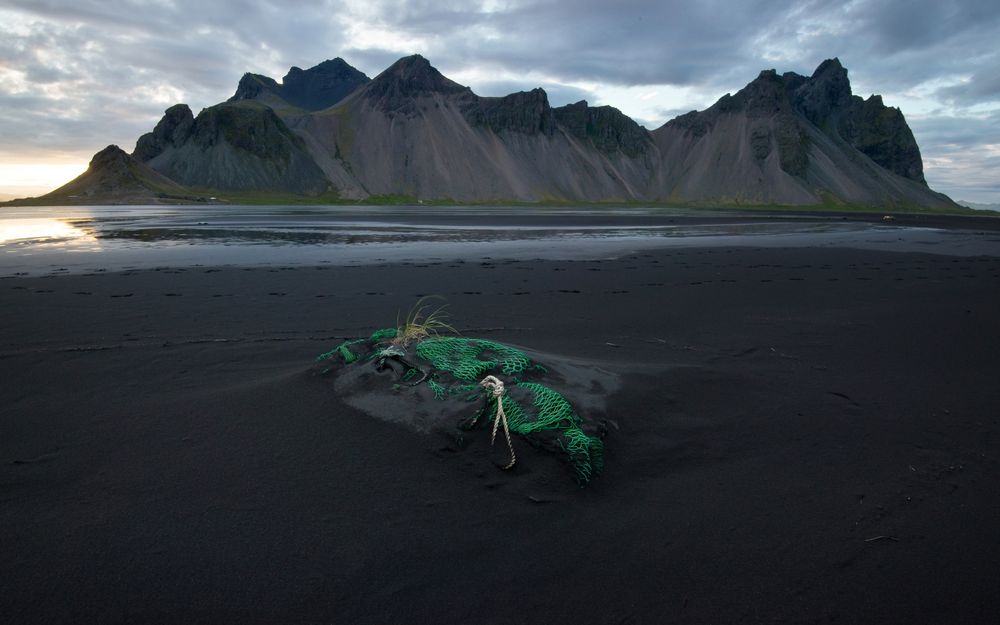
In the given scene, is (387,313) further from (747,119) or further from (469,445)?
(747,119)

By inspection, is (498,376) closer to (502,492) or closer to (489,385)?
(489,385)

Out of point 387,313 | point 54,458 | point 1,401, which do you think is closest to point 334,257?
point 387,313

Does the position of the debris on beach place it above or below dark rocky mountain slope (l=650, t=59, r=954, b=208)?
below

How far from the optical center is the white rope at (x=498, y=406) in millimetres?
4469

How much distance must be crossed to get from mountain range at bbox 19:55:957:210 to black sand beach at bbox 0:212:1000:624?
147 meters

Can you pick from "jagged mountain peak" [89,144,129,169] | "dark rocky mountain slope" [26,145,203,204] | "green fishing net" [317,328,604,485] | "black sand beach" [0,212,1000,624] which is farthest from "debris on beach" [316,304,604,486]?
"jagged mountain peak" [89,144,129,169]

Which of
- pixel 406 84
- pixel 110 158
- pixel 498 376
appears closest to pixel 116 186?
pixel 110 158

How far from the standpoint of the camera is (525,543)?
11.6 ft

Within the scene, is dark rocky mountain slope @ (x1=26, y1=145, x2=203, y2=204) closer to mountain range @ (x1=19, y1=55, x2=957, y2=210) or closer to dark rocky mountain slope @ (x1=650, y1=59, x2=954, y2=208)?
mountain range @ (x1=19, y1=55, x2=957, y2=210)

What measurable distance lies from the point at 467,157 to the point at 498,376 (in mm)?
168143

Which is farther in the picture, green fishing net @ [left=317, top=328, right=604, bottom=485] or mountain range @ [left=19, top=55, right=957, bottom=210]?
mountain range @ [left=19, top=55, right=957, bottom=210]

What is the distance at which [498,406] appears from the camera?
482cm

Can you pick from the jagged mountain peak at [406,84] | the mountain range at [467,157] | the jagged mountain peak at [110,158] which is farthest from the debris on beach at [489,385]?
the jagged mountain peak at [406,84]

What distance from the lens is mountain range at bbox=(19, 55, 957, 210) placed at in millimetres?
151500
